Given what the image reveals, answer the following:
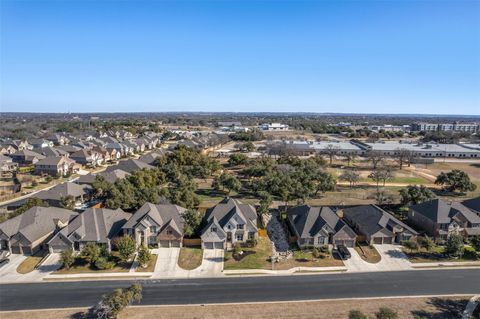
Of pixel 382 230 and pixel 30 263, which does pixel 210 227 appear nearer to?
pixel 30 263

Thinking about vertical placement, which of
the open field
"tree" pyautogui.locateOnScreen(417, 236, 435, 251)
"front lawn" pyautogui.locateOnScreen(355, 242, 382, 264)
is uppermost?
"tree" pyautogui.locateOnScreen(417, 236, 435, 251)

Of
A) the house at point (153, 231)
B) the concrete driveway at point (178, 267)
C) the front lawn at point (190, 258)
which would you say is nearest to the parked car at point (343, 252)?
the concrete driveway at point (178, 267)

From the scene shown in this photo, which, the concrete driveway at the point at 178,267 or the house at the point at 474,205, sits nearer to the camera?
the concrete driveway at the point at 178,267

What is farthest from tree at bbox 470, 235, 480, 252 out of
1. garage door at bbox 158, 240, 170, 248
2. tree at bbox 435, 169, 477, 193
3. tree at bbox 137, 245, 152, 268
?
tree at bbox 137, 245, 152, 268

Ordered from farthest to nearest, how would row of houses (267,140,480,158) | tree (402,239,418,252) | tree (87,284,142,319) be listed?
row of houses (267,140,480,158), tree (402,239,418,252), tree (87,284,142,319)

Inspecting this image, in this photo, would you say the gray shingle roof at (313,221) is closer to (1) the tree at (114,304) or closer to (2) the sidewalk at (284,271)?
(2) the sidewalk at (284,271)

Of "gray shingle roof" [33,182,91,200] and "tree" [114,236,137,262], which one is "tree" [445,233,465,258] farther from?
"gray shingle roof" [33,182,91,200]
